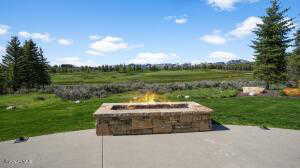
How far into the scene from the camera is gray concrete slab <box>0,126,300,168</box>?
18.4 ft

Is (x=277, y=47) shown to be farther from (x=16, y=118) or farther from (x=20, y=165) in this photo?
(x=20, y=165)

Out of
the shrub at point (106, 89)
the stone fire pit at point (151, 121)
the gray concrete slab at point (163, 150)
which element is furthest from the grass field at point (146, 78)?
the gray concrete slab at point (163, 150)

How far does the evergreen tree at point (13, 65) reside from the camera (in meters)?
37.6

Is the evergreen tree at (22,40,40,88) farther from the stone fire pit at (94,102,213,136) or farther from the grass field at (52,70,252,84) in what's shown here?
the stone fire pit at (94,102,213,136)

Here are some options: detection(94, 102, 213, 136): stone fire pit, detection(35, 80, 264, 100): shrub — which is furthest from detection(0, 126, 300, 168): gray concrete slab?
detection(35, 80, 264, 100): shrub

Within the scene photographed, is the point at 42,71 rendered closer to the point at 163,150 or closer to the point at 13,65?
the point at 13,65

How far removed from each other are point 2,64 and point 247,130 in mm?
41592

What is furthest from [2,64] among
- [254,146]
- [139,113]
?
[254,146]

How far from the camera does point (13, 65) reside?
37719 millimetres

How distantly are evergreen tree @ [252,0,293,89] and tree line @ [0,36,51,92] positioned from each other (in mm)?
30034

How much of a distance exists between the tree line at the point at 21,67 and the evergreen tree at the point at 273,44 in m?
30.0

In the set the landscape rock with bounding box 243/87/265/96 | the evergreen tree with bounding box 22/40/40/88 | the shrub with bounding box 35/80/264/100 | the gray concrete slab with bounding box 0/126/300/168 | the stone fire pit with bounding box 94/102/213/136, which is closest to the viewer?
the gray concrete slab with bounding box 0/126/300/168

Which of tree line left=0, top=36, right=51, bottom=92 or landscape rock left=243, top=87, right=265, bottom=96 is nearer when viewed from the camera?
landscape rock left=243, top=87, right=265, bottom=96

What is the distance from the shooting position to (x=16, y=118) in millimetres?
11656
